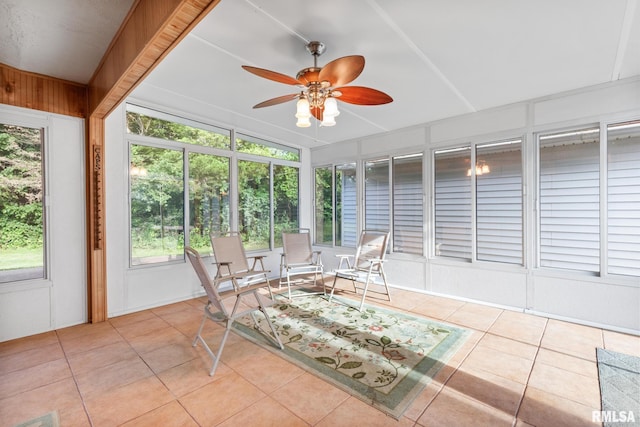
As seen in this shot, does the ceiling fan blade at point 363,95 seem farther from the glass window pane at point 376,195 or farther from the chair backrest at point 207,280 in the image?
the glass window pane at point 376,195

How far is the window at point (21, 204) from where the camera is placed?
9.75ft

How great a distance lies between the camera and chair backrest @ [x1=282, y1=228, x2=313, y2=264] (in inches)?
188

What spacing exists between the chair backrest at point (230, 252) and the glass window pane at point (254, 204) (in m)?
0.68

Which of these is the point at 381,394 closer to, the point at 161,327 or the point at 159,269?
the point at 161,327

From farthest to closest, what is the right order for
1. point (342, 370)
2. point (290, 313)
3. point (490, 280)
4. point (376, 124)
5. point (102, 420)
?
1. point (376, 124)
2. point (490, 280)
3. point (290, 313)
4. point (342, 370)
5. point (102, 420)

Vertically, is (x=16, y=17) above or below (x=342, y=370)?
above

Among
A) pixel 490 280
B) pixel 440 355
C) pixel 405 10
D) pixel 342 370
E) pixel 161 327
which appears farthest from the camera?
pixel 490 280

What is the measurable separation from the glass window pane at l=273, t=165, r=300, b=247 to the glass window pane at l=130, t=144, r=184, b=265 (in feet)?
6.08

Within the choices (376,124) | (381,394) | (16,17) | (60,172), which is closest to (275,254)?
(376,124)

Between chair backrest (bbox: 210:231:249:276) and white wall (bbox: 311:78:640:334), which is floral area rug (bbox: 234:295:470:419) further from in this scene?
white wall (bbox: 311:78:640:334)

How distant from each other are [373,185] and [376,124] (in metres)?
1.19

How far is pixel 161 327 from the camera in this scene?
3.21 meters

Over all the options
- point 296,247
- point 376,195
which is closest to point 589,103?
point 376,195

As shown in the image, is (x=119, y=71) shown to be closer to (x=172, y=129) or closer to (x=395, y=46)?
(x=172, y=129)
